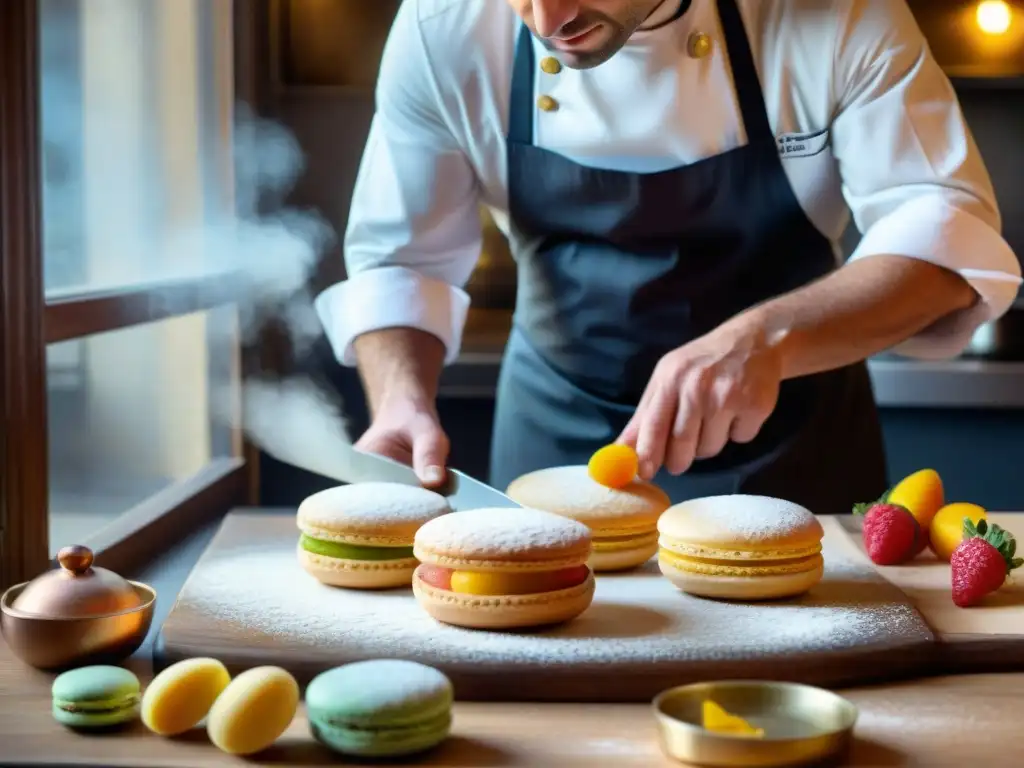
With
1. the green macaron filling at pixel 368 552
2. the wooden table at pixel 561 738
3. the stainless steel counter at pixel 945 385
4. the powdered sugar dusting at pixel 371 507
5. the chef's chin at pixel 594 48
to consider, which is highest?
the chef's chin at pixel 594 48

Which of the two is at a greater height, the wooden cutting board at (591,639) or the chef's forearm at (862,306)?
the chef's forearm at (862,306)

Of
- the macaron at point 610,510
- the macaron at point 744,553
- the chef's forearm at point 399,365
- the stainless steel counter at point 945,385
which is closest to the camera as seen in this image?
the macaron at point 744,553

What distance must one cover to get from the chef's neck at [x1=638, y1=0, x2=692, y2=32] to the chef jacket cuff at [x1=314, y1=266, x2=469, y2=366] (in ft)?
1.39

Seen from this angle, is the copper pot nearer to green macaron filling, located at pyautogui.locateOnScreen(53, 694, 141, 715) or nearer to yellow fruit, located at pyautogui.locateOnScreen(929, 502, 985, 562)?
green macaron filling, located at pyautogui.locateOnScreen(53, 694, 141, 715)

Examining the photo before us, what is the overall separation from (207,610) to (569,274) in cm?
79

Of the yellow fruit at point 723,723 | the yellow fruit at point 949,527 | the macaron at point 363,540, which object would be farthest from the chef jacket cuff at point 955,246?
the yellow fruit at point 723,723

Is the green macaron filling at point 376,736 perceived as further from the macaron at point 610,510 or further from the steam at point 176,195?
the steam at point 176,195

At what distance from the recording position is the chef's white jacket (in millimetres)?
1413

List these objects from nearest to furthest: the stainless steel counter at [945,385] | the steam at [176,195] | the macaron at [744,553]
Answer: the macaron at [744,553] → the steam at [176,195] → the stainless steel counter at [945,385]

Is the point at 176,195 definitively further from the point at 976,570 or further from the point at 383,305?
the point at 976,570

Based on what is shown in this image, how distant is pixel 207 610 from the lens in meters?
1.00

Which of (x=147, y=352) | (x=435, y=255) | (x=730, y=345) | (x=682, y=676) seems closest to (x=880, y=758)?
(x=682, y=676)

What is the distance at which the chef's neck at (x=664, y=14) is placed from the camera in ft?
4.87

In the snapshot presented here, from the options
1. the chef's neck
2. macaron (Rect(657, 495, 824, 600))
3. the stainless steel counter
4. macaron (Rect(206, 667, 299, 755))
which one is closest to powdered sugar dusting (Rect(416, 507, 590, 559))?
macaron (Rect(657, 495, 824, 600))
